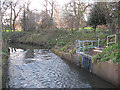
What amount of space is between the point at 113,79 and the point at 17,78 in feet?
17.7

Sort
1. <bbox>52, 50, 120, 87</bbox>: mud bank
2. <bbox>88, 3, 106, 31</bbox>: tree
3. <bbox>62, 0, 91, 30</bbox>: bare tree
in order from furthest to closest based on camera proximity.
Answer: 1. <bbox>62, 0, 91, 30</bbox>: bare tree
2. <bbox>88, 3, 106, 31</bbox>: tree
3. <bbox>52, 50, 120, 87</bbox>: mud bank

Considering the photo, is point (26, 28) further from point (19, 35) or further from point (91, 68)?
point (91, 68)

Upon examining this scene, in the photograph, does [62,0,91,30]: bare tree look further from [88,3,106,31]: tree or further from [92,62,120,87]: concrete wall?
[92,62,120,87]: concrete wall

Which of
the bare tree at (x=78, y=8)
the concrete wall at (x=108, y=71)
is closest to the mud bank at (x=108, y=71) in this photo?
the concrete wall at (x=108, y=71)

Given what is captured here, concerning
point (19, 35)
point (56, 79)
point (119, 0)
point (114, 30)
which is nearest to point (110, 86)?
point (56, 79)

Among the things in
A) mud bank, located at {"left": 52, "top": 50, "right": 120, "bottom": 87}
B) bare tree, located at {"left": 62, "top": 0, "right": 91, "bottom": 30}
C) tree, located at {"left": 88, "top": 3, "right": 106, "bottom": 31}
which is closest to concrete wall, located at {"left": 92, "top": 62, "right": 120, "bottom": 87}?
mud bank, located at {"left": 52, "top": 50, "right": 120, "bottom": 87}

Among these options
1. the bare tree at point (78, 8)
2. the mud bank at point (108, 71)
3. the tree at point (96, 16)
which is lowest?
the mud bank at point (108, 71)

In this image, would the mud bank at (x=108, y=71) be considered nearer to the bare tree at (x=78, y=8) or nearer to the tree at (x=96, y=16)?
the tree at (x=96, y=16)

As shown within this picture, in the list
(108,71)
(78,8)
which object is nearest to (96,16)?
(78,8)

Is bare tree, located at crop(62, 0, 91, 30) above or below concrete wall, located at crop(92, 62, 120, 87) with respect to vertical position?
above

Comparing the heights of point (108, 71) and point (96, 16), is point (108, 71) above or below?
below

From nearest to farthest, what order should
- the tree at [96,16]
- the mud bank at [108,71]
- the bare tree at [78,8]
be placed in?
1. the mud bank at [108,71]
2. the tree at [96,16]
3. the bare tree at [78,8]

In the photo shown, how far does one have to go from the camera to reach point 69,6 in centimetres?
2262

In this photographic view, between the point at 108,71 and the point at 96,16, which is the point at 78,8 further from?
the point at 108,71
